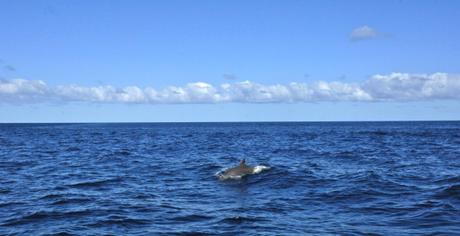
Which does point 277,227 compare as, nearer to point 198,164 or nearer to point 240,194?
point 240,194

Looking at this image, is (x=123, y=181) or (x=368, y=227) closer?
(x=368, y=227)

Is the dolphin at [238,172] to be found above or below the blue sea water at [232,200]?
above

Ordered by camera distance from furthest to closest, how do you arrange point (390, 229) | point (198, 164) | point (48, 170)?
point (198, 164), point (48, 170), point (390, 229)

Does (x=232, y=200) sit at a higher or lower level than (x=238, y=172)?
lower

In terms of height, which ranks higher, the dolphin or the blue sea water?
the dolphin

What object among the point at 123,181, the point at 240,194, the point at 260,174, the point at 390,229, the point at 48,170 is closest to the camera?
the point at 390,229

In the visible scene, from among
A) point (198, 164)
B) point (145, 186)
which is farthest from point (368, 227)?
point (198, 164)

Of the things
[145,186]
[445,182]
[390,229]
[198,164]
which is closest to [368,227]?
[390,229]

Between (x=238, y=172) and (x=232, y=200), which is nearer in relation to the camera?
(x=232, y=200)

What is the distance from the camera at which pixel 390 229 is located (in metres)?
16.8

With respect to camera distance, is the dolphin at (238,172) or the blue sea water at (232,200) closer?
the blue sea water at (232,200)

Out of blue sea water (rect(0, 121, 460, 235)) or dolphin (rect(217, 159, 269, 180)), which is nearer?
blue sea water (rect(0, 121, 460, 235))

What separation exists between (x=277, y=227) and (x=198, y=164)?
2260cm

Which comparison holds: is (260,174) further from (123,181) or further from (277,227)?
(277,227)
